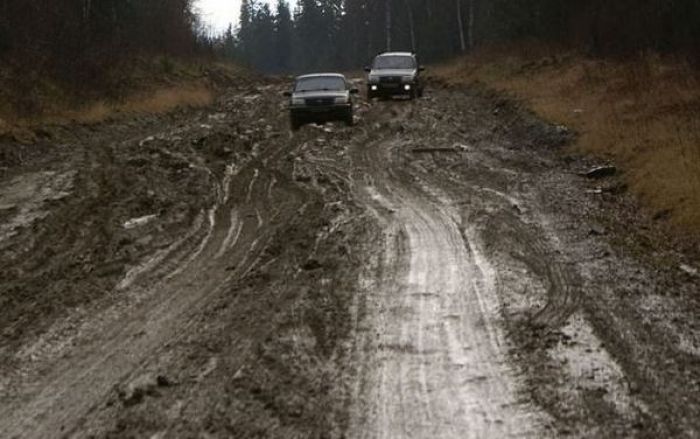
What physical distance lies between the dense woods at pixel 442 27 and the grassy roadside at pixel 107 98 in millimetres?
15577

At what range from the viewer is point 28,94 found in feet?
66.8

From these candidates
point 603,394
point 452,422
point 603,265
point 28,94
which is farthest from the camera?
point 28,94

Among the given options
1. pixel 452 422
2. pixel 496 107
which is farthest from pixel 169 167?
pixel 496 107

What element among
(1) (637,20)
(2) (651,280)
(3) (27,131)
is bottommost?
(2) (651,280)

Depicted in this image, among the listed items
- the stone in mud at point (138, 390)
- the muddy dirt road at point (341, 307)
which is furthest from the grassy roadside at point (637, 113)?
the stone in mud at point (138, 390)

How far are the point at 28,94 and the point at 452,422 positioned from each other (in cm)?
1900

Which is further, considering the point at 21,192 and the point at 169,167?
the point at 169,167

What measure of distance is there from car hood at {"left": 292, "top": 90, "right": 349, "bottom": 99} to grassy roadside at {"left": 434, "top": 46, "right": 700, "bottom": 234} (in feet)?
16.8

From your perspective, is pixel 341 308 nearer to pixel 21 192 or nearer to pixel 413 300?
pixel 413 300

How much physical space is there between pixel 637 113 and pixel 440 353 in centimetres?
1258

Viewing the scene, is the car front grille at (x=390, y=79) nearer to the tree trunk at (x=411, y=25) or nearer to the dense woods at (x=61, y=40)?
the dense woods at (x=61, y=40)

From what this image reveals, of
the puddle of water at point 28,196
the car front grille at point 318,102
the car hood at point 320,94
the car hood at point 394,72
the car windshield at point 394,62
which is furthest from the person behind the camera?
the car windshield at point 394,62

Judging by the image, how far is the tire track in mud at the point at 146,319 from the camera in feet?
15.1

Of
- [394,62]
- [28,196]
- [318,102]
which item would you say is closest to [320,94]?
[318,102]
